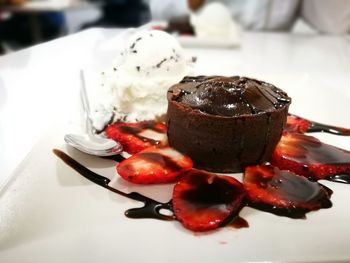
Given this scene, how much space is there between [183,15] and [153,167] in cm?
271

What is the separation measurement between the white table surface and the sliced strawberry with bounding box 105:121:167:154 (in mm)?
200

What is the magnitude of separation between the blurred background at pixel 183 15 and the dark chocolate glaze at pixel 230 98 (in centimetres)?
196

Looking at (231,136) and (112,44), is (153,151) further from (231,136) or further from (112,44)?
(112,44)

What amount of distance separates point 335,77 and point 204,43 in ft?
3.33

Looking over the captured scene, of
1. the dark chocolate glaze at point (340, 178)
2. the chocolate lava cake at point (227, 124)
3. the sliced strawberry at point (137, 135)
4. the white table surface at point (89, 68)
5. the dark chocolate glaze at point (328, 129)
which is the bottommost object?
the white table surface at point (89, 68)

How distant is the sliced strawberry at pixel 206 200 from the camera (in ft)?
3.02

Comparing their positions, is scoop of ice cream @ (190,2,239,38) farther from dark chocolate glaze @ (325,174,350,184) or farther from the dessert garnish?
dark chocolate glaze @ (325,174,350,184)

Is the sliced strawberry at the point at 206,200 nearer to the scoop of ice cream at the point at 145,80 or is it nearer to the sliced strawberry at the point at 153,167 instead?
the sliced strawberry at the point at 153,167

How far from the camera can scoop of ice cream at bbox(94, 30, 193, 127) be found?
1.68m

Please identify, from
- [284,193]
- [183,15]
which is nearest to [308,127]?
[284,193]

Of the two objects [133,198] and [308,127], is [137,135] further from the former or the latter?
[308,127]

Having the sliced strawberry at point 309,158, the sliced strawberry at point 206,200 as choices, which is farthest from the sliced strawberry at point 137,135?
the sliced strawberry at point 309,158

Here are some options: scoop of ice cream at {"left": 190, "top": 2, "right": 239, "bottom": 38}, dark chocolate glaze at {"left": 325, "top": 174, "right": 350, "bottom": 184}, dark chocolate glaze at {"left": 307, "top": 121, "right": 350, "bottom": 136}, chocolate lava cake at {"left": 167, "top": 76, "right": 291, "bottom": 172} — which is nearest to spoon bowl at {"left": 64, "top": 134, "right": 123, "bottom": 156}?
chocolate lava cake at {"left": 167, "top": 76, "right": 291, "bottom": 172}

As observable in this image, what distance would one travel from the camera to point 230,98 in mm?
1229
